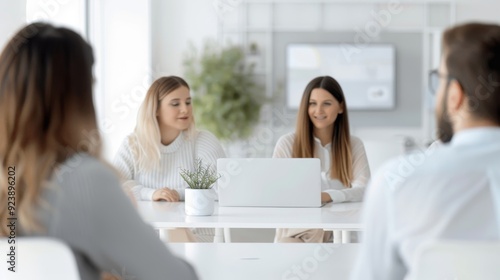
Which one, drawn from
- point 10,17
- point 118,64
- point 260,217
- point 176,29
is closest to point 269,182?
point 260,217

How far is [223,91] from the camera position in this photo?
27.9 ft

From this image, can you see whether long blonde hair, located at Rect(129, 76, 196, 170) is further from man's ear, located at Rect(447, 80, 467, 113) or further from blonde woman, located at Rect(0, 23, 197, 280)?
man's ear, located at Rect(447, 80, 467, 113)

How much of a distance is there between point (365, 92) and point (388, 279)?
7.71 meters

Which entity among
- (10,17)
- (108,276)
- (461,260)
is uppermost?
(10,17)

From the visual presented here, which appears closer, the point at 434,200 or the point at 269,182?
the point at 434,200

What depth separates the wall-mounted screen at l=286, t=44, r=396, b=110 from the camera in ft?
29.7

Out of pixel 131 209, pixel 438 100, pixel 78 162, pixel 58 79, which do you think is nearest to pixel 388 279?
pixel 438 100

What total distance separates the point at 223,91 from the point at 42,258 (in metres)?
7.19

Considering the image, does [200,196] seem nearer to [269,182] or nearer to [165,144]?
[269,182]

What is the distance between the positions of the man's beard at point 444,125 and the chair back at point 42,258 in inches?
30.5

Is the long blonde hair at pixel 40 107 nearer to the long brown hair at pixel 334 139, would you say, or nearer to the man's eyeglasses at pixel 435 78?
the man's eyeglasses at pixel 435 78

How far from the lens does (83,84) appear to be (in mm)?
1443

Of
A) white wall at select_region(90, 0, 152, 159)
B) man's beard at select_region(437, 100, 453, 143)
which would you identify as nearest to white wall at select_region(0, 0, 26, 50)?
man's beard at select_region(437, 100, 453, 143)

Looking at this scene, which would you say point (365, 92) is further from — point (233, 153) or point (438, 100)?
point (438, 100)
